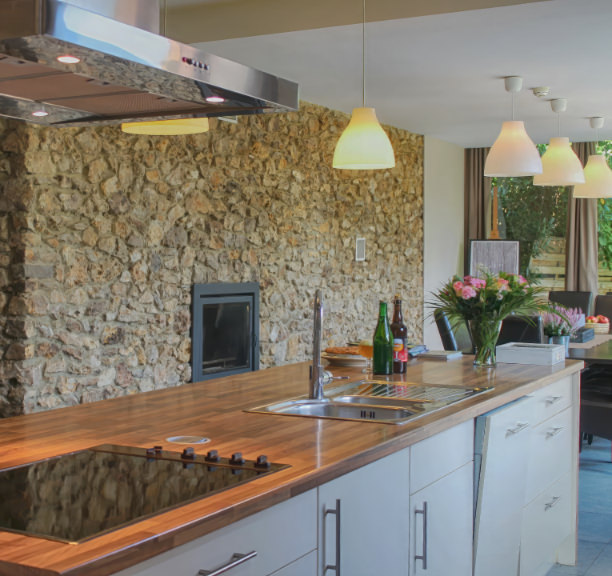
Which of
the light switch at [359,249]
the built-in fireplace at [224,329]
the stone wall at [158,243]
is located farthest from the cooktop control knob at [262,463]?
the light switch at [359,249]

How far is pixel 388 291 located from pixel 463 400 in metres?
5.68

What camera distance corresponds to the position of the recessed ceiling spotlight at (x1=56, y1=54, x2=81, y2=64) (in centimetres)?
176

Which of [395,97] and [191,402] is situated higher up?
[395,97]

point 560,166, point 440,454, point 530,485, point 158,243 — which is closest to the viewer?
point 440,454

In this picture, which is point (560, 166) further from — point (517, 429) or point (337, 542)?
point (337, 542)

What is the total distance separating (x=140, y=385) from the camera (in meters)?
5.42

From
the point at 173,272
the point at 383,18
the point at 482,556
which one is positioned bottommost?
the point at 482,556

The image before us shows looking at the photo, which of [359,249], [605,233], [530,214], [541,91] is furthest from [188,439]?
[530,214]

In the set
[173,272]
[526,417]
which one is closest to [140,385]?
[173,272]

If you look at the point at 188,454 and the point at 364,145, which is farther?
the point at 364,145

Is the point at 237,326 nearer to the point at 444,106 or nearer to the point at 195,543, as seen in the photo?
the point at 444,106

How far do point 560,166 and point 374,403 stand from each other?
3403mm

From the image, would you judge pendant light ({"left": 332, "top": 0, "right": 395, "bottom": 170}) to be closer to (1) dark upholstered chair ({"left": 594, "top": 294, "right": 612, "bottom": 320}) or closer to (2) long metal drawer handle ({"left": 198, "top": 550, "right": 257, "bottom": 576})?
(2) long metal drawer handle ({"left": 198, "top": 550, "right": 257, "bottom": 576})

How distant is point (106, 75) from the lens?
1971 millimetres
